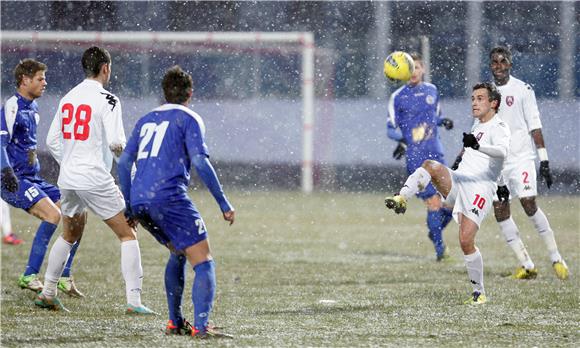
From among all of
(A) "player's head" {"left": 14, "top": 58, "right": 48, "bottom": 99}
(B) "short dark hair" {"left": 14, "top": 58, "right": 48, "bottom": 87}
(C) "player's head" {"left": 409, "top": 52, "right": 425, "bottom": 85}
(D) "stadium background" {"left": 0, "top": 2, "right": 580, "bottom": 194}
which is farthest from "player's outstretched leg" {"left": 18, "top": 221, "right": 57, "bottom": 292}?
(D) "stadium background" {"left": 0, "top": 2, "right": 580, "bottom": 194}

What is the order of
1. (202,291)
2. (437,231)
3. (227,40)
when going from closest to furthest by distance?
(202,291)
(437,231)
(227,40)

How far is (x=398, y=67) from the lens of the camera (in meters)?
11.7

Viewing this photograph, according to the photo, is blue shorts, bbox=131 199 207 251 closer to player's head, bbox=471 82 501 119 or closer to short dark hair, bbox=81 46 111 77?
short dark hair, bbox=81 46 111 77

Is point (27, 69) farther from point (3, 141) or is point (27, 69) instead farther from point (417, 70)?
point (417, 70)

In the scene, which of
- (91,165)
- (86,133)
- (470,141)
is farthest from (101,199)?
(470,141)

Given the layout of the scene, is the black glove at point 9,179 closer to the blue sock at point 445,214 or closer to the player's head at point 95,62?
the player's head at point 95,62

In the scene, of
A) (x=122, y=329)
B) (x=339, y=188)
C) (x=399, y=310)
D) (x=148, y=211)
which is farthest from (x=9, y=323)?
(x=339, y=188)

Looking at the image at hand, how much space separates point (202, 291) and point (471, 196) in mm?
2855

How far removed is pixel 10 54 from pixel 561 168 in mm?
12423

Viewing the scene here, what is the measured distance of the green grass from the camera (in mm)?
7160

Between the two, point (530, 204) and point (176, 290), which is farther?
point (530, 204)

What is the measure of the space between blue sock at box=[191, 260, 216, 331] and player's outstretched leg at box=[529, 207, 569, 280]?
4722 millimetres

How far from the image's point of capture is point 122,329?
7395mm

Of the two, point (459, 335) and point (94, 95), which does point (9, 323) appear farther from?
point (459, 335)
